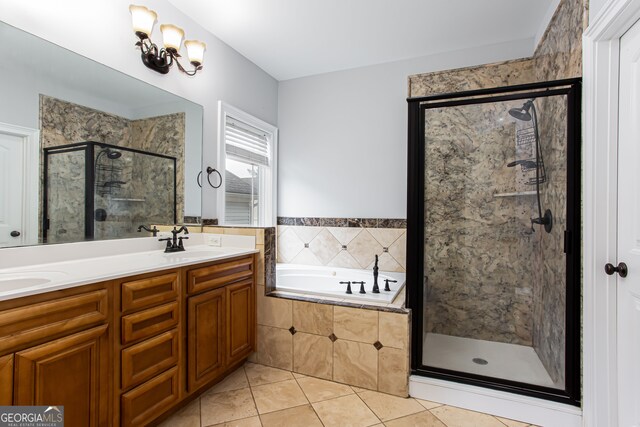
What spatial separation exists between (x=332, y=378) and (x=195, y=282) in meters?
1.10

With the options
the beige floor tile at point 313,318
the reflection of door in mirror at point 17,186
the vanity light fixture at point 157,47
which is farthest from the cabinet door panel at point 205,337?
the vanity light fixture at point 157,47

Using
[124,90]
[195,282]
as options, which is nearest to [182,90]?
[124,90]

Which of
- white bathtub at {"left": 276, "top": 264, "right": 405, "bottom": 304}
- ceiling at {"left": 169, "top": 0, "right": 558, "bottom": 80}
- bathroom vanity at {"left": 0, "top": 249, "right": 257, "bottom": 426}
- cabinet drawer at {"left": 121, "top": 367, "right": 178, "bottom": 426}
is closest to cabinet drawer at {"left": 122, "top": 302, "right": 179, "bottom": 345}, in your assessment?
bathroom vanity at {"left": 0, "top": 249, "right": 257, "bottom": 426}

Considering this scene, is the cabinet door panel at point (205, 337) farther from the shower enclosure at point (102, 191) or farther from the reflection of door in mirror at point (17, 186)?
the reflection of door in mirror at point (17, 186)

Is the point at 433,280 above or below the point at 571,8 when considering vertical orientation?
below

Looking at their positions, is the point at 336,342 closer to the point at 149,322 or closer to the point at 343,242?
the point at 149,322

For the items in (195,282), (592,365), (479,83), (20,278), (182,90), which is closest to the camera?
(20,278)

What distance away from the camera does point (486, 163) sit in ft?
6.82

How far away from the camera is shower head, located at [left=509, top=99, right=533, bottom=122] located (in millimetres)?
1850

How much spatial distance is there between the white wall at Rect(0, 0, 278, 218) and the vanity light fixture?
61 mm

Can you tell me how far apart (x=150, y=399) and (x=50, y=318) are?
0.65 meters

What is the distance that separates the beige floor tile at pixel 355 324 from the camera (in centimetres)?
194

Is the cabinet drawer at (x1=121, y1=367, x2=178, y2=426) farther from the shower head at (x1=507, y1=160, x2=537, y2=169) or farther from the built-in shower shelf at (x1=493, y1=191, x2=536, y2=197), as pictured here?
the shower head at (x1=507, y1=160, x2=537, y2=169)

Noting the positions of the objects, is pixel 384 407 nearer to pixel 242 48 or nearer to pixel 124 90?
pixel 124 90
